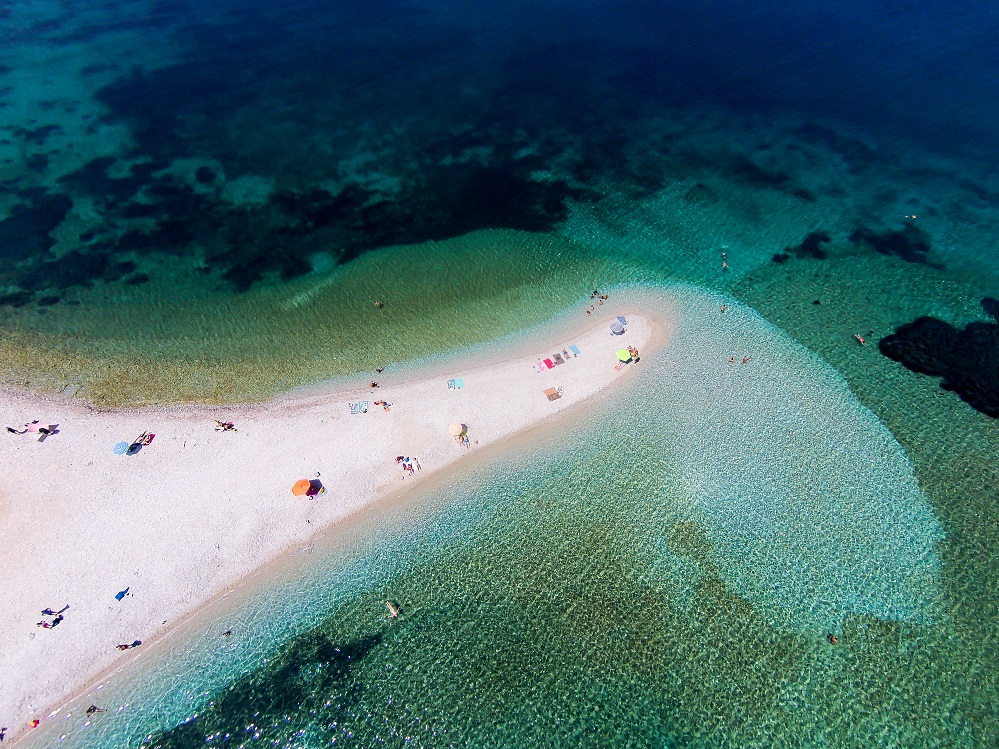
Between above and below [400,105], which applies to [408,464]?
below

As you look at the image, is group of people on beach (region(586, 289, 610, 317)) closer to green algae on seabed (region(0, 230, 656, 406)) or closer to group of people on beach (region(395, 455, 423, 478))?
green algae on seabed (region(0, 230, 656, 406))

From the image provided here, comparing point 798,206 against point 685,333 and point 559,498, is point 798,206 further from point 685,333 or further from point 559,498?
point 559,498

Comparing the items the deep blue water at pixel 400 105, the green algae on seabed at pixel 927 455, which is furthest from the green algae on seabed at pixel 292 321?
the green algae on seabed at pixel 927 455

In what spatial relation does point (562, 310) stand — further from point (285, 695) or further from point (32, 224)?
point (32, 224)

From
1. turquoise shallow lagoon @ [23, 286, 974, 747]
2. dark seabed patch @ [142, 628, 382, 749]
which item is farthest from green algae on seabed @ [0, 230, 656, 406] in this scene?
dark seabed patch @ [142, 628, 382, 749]

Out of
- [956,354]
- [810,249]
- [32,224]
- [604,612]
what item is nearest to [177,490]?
[604,612]

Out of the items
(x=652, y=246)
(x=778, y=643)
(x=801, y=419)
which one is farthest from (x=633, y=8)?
(x=778, y=643)
